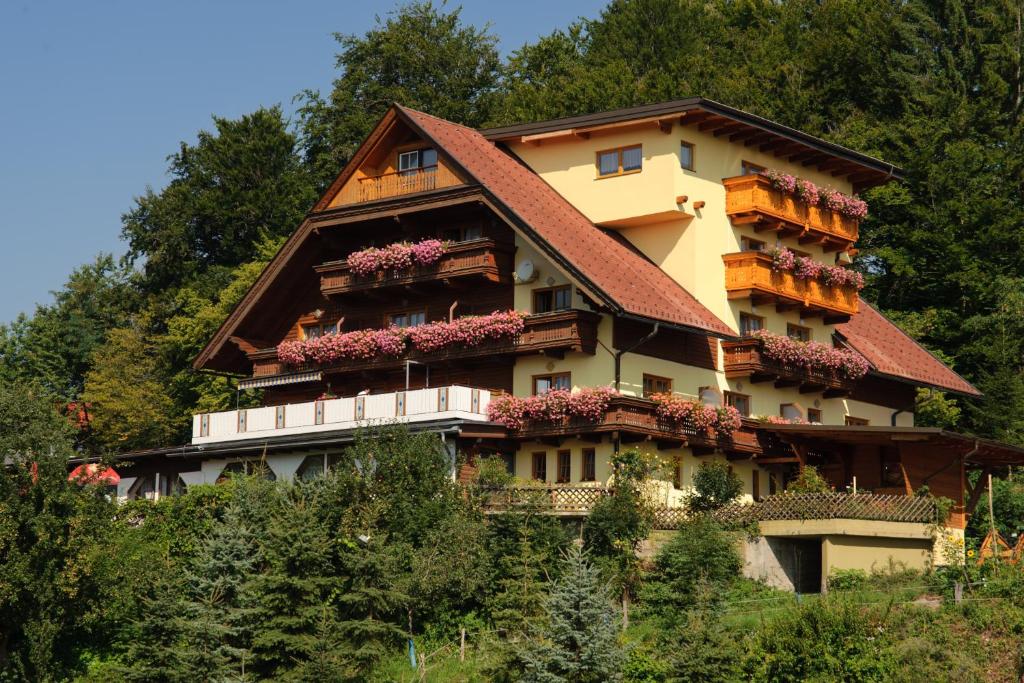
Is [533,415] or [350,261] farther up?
[350,261]

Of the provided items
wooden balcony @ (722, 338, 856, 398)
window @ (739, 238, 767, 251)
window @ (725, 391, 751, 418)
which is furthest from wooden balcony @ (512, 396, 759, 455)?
window @ (739, 238, 767, 251)

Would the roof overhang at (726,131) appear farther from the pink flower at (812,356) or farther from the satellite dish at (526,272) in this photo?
the pink flower at (812,356)

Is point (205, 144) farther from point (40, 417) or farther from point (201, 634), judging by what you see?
point (201, 634)

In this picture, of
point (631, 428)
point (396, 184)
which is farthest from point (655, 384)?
point (396, 184)

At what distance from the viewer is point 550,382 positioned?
173 feet

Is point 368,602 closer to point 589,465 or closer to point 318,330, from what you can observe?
point 589,465

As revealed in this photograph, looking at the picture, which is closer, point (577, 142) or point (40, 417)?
point (40, 417)

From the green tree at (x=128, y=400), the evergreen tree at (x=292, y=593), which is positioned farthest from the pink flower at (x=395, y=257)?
the green tree at (x=128, y=400)

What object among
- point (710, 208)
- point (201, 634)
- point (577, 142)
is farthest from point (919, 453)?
point (201, 634)

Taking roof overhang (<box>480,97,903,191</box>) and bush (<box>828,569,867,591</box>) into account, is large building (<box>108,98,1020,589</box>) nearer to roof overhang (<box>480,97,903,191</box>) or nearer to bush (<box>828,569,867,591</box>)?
roof overhang (<box>480,97,903,191</box>)

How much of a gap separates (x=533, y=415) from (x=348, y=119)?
4056 centimetres

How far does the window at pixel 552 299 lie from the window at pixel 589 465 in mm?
4247

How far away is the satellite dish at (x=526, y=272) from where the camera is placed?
53125 mm

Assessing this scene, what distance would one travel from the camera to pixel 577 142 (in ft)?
188
